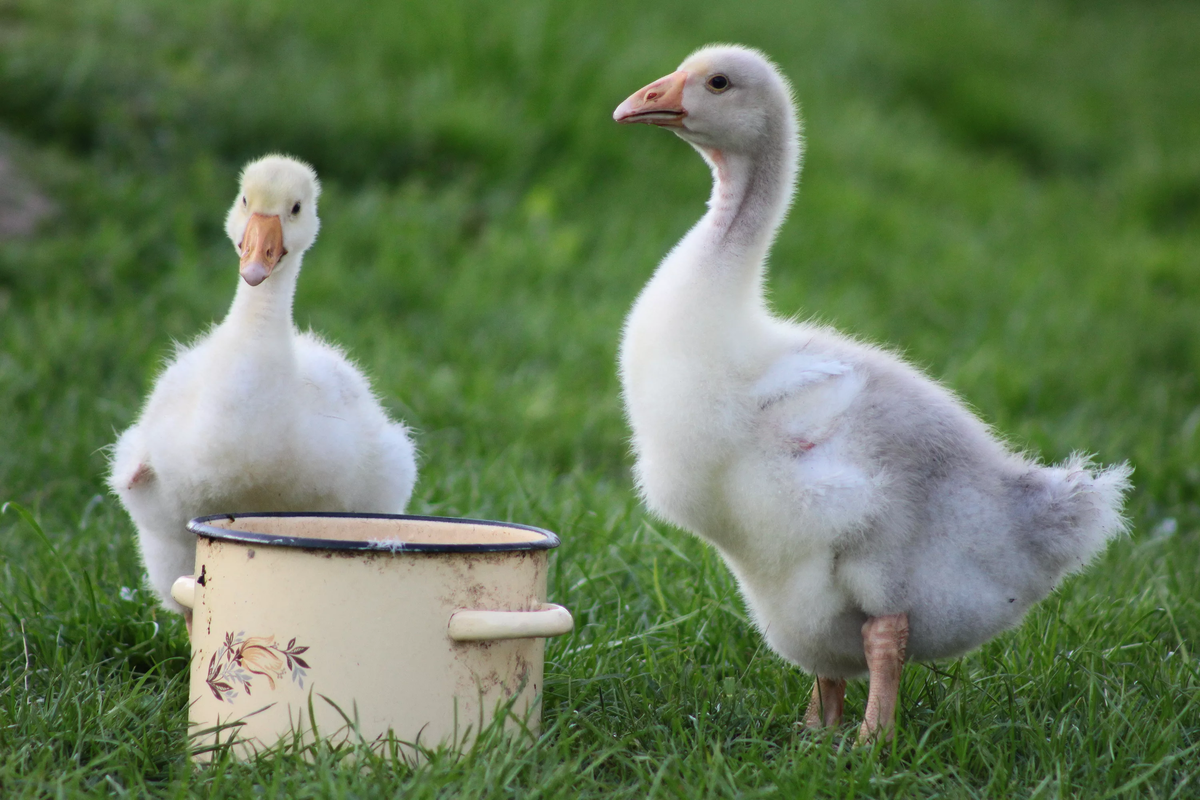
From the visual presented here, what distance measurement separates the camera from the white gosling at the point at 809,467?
2.60 metres

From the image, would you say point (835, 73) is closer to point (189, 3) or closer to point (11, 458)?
point (189, 3)

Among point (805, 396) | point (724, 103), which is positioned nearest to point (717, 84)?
point (724, 103)

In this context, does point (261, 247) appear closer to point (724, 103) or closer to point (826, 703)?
point (724, 103)

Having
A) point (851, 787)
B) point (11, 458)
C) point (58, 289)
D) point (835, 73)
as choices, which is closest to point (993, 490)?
point (851, 787)

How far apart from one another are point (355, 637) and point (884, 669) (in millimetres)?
1104

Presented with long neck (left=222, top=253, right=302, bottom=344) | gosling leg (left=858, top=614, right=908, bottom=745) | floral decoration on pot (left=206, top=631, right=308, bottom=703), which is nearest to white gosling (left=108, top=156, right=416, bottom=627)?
long neck (left=222, top=253, right=302, bottom=344)

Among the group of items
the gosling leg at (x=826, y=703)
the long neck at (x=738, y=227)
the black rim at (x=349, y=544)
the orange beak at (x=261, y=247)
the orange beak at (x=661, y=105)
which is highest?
the orange beak at (x=661, y=105)

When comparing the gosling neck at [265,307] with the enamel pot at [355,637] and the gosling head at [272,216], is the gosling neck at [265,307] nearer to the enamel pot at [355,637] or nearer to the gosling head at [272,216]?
the gosling head at [272,216]

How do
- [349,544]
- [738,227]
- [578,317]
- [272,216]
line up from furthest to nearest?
[578,317] < [272,216] < [738,227] < [349,544]

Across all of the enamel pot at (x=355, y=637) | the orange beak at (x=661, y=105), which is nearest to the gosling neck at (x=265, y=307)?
the enamel pot at (x=355, y=637)

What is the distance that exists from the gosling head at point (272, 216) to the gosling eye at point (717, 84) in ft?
3.51

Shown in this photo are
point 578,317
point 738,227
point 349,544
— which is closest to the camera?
point 349,544

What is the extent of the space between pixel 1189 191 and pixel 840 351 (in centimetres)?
912

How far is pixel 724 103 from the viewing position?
9.27 ft
